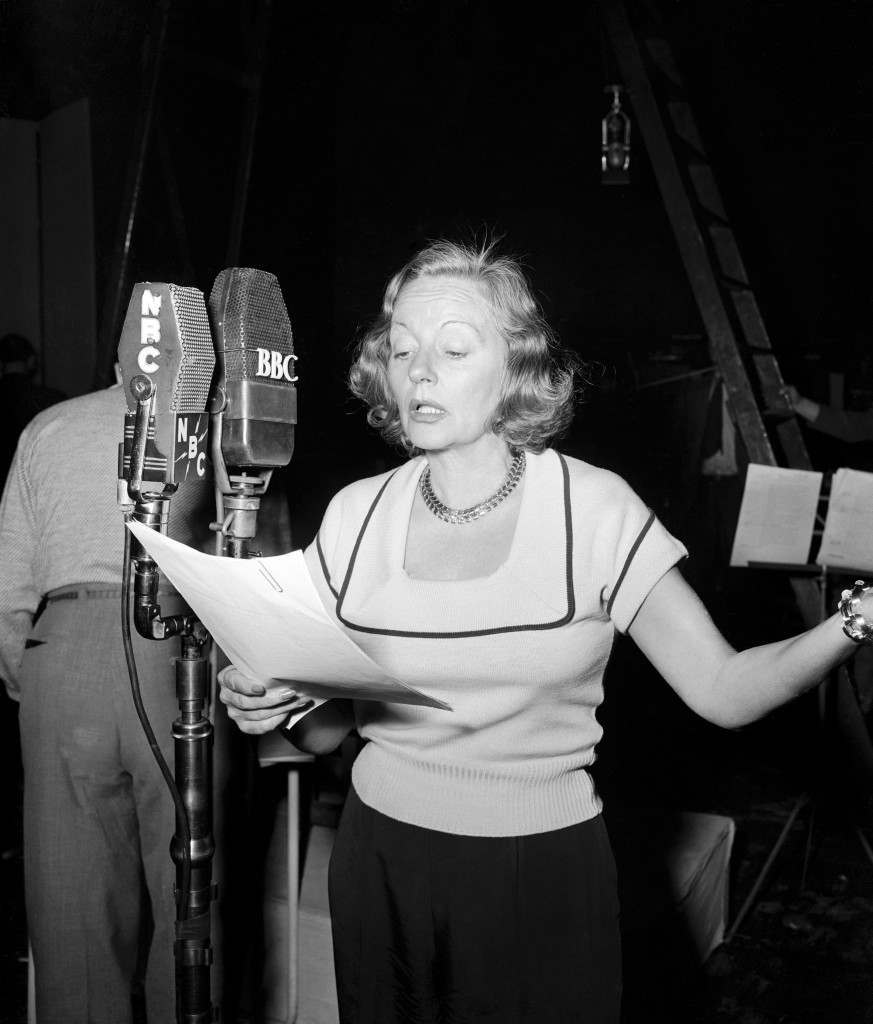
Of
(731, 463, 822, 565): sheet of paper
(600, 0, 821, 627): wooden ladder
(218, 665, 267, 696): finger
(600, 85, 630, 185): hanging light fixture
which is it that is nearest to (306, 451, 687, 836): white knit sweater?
(218, 665, 267, 696): finger

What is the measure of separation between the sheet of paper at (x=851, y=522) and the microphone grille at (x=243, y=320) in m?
2.40

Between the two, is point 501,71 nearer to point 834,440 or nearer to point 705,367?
point 705,367

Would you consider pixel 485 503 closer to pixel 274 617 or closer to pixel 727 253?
pixel 274 617

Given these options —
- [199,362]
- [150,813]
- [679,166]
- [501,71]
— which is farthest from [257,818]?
[501,71]

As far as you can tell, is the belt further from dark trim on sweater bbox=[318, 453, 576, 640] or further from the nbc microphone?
the nbc microphone

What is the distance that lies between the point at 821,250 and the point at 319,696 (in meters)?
5.41

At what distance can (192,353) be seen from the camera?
1.02 metres

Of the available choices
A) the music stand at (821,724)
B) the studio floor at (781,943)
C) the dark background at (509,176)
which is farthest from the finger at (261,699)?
the dark background at (509,176)

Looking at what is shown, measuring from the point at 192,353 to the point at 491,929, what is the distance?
0.83m

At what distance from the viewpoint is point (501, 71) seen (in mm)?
5320

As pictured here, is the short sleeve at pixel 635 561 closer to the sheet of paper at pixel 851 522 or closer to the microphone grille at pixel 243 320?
the microphone grille at pixel 243 320

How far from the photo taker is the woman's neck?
55.6 inches

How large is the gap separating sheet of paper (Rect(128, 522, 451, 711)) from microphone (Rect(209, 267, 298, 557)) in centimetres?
10

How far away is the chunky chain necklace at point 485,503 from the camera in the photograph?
139 cm
